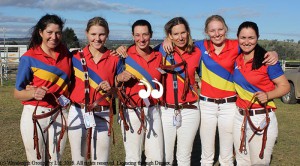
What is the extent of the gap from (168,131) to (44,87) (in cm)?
161

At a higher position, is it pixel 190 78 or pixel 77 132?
pixel 190 78

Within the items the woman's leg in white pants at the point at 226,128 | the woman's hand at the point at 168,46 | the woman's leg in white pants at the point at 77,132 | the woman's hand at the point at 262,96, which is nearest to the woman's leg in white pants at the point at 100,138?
the woman's leg in white pants at the point at 77,132

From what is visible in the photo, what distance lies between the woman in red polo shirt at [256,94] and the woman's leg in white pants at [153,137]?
3.08 ft

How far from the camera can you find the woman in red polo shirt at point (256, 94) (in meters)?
4.22

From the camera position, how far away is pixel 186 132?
4.69 metres

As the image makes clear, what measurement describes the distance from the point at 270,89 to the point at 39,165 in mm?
2687

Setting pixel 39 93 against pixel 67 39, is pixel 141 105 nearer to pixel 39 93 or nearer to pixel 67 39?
pixel 39 93

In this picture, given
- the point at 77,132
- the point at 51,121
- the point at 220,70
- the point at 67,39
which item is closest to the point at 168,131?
the point at 220,70

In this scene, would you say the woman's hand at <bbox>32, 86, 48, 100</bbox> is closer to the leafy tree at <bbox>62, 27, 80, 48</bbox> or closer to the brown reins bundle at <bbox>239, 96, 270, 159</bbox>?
the leafy tree at <bbox>62, 27, 80, 48</bbox>

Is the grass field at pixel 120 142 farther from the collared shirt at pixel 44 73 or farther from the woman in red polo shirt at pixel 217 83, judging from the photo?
the collared shirt at pixel 44 73

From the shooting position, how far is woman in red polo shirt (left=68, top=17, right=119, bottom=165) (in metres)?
4.25

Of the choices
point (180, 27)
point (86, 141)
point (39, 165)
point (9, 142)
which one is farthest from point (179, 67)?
point (9, 142)

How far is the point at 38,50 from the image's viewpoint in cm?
411

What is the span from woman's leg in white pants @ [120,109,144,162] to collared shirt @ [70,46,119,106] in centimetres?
35
